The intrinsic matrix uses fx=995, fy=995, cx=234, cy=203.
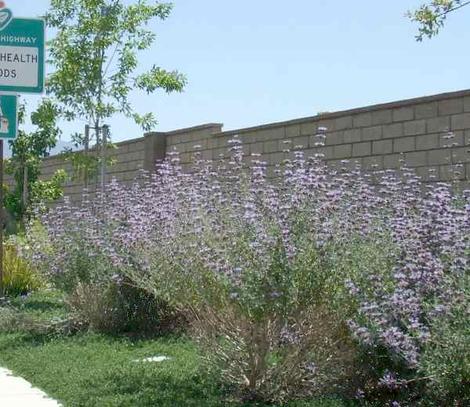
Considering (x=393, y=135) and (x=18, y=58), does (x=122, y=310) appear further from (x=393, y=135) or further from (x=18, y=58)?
(x=393, y=135)

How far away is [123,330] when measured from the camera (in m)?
12.0

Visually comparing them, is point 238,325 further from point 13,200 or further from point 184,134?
point 13,200

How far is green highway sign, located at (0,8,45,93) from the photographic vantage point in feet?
34.8

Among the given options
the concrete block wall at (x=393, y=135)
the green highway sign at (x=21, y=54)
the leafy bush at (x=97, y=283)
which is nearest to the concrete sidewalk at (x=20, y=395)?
the leafy bush at (x=97, y=283)

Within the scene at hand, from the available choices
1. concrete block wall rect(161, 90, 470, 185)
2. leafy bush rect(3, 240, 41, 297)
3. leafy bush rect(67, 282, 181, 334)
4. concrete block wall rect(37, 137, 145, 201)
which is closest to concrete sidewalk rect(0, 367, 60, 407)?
leafy bush rect(67, 282, 181, 334)

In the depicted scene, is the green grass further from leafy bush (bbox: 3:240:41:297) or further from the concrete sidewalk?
leafy bush (bbox: 3:240:41:297)

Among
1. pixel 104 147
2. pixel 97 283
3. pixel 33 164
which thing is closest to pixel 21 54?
pixel 97 283

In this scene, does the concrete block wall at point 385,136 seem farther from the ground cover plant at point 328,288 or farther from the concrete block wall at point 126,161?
the concrete block wall at point 126,161

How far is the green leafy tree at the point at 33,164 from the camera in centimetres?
1998

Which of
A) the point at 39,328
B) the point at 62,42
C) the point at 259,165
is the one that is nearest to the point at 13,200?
the point at 62,42

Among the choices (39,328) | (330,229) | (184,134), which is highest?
(184,134)

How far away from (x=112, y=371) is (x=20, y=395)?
0.95m

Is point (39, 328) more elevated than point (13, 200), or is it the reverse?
point (13, 200)

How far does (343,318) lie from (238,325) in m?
0.83
